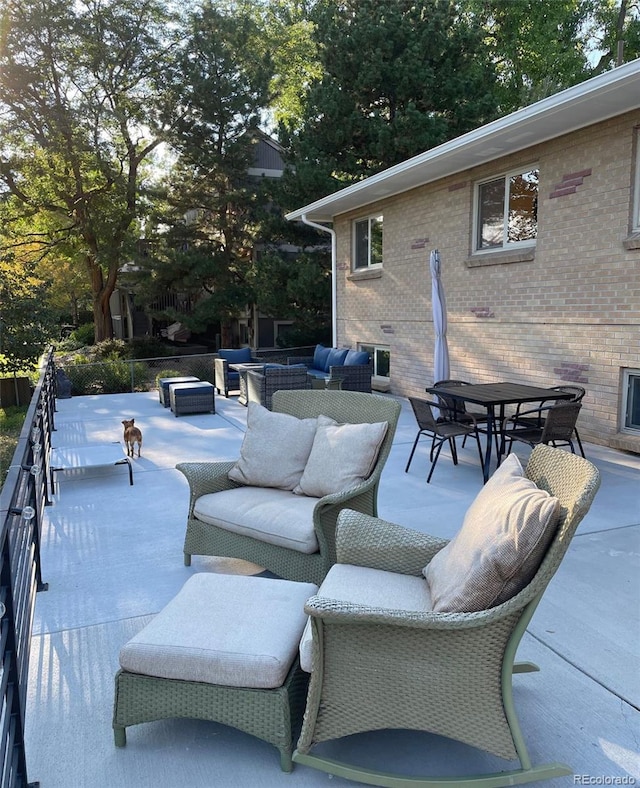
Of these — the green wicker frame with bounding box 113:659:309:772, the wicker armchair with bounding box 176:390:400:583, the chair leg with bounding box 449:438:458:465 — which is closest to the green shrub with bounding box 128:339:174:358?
the chair leg with bounding box 449:438:458:465

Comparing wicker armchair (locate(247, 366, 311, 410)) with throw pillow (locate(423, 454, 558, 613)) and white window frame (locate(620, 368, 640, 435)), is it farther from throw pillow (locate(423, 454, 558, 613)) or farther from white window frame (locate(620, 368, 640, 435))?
throw pillow (locate(423, 454, 558, 613))

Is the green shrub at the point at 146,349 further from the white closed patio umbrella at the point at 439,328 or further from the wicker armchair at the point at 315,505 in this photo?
the wicker armchair at the point at 315,505

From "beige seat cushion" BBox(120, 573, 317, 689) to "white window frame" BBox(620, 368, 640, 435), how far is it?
5.66 m

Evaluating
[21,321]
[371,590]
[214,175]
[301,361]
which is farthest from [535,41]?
[371,590]

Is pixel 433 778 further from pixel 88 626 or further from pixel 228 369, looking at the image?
pixel 228 369

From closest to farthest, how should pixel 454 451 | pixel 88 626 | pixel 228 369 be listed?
pixel 88 626 → pixel 454 451 → pixel 228 369

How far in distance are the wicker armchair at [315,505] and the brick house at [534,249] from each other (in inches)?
167

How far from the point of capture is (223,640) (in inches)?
85.7

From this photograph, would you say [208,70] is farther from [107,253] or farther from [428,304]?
[428,304]

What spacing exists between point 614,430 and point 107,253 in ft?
57.8

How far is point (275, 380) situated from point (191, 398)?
1.38m

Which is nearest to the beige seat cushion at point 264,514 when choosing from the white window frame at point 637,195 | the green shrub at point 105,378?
the white window frame at point 637,195

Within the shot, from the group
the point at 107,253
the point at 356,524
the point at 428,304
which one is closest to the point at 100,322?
the point at 107,253

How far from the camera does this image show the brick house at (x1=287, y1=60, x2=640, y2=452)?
661 cm
